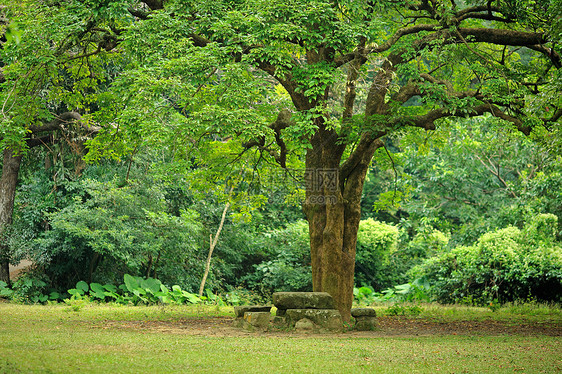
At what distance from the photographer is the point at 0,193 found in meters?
18.0

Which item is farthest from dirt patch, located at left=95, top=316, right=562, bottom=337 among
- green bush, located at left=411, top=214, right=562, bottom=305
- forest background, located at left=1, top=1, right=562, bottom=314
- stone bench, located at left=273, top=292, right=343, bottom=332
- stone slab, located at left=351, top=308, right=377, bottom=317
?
green bush, located at left=411, top=214, right=562, bottom=305

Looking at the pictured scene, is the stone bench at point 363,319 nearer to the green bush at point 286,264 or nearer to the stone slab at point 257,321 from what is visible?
the stone slab at point 257,321

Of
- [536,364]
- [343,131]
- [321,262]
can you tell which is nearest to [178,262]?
[321,262]

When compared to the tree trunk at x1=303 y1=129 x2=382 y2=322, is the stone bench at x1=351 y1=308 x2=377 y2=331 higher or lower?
lower

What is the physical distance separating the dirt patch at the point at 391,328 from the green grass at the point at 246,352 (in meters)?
0.30

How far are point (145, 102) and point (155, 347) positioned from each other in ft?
14.5

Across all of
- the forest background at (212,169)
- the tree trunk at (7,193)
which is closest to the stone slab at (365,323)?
the forest background at (212,169)

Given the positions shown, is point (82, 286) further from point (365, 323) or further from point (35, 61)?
point (365, 323)

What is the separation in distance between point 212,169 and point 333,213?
10.8 feet

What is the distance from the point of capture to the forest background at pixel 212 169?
1056 cm

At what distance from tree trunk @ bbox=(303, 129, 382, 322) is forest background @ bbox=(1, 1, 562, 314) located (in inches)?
26.5

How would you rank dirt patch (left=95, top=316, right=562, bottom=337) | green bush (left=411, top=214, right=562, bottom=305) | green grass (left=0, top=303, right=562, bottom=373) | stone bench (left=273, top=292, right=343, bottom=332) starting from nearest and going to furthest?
1. green grass (left=0, top=303, right=562, bottom=373)
2. dirt patch (left=95, top=316, right=562, bottom=337)
3. stone bench (left=273, top=292, right=343, bottom=332)
4. green bush (left=411, top=214, right=562, bottom=305)

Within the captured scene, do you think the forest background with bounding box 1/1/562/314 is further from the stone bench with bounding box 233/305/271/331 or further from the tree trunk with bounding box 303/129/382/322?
the stone bench with bounding box 233/305/271/331

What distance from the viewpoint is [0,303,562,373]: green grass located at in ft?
21.4
